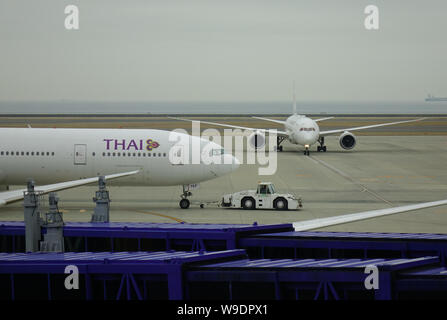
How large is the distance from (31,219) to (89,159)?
793 inches

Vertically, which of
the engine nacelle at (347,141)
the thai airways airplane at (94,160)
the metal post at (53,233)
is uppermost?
the engine nacelle at (347,141)

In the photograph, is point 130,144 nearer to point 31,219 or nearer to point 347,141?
point 31,219

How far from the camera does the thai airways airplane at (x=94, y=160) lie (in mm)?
39875

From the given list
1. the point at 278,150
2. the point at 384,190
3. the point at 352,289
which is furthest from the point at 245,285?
the point at 278,150

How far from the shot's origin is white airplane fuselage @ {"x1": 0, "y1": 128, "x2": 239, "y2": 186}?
3988 centimetres

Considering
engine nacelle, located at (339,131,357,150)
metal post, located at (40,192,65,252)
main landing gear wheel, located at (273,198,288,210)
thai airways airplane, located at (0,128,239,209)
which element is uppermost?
engine nacelle, located at (339,131,357,150)

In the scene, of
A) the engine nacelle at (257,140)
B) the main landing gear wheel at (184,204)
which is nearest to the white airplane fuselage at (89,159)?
the main landing gear wheel at (184,204)

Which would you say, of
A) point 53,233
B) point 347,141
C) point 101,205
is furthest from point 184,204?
point 347,141

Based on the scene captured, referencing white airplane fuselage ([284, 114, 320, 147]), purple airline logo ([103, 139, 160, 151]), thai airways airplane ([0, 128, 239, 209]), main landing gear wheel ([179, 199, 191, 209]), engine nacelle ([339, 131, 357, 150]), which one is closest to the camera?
thai airways airplane ([0, 128, 239, 209])

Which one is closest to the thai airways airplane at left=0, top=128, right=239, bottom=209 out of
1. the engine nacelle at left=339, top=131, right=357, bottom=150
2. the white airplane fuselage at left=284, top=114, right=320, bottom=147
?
the white airplane fuselage at left=284, top=114, right=320, bottom=147

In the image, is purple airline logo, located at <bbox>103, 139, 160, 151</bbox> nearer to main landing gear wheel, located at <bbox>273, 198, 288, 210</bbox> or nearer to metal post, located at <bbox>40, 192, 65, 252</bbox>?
main landing gear wheel, located at <bbox>273, 198, 288, 210</bbox>

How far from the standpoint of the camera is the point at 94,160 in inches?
1570

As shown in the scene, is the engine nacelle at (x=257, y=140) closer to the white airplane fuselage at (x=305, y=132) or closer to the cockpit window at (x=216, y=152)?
the white airplane fuselage at (x=305, y=132)

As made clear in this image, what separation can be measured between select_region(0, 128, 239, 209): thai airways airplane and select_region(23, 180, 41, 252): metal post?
19.2 metres
